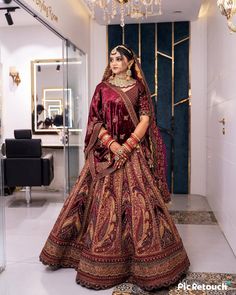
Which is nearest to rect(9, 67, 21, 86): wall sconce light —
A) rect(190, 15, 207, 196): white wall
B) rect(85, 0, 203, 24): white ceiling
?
rect(85, 0, 203, 24): white ceiling

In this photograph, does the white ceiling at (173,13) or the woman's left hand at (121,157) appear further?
the white ceiling at (173,13)

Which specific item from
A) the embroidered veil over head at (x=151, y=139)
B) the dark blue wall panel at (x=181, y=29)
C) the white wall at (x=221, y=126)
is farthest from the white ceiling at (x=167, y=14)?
the embroidered veil over head at (x=151, y=139)

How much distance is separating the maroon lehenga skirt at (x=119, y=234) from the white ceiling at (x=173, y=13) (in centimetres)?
265

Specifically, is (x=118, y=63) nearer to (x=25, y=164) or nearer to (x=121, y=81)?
(x=121, y=81)

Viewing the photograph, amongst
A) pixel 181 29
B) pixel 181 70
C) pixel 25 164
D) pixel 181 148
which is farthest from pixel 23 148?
pixel 181 29

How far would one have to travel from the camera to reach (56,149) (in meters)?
5.89

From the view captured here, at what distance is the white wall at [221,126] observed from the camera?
10.3 ft

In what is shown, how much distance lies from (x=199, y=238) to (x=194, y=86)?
267 cm

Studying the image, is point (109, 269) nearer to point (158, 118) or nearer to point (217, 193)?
point (217, 193)

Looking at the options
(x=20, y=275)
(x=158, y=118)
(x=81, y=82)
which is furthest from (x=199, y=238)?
(x=81, y=82)

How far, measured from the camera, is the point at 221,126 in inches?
151

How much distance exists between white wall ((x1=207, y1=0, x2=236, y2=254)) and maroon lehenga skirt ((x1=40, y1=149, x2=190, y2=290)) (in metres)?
0.87

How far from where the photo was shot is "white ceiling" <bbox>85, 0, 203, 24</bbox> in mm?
4527

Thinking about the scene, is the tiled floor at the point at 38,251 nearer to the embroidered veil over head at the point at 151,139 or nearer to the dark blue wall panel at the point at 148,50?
the embroidered veil over head at the point at 151,139
